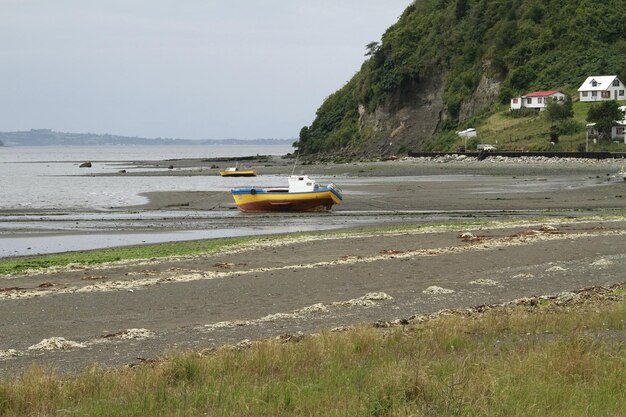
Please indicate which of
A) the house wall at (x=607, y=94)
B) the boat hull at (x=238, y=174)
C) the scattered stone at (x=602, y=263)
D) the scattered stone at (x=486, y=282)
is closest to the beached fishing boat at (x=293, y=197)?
the scattered stone at (x=602, y=263)

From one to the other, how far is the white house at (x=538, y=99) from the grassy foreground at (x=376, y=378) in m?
106

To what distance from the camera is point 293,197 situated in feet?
165

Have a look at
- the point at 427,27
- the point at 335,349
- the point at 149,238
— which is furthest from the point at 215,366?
the point at 427,27

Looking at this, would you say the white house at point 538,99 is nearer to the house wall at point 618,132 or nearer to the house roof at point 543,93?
the house roof at point 543,93

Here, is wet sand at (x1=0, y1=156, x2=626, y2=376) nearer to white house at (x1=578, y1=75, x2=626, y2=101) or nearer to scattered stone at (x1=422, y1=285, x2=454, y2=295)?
scattered stone at (x1=422, y1=285, x2=454, y2=295)

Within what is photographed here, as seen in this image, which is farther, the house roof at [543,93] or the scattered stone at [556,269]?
the house roof at [543,93]

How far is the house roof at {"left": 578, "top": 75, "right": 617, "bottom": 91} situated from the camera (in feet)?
377

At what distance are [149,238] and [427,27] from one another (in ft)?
421

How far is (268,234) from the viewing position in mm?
36938

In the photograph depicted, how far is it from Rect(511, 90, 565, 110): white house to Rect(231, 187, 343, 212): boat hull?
70613 millimetres

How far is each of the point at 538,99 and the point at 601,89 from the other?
819 cm

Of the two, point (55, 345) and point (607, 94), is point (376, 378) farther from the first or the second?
Result: point (607, 94)

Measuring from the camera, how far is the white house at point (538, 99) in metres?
115

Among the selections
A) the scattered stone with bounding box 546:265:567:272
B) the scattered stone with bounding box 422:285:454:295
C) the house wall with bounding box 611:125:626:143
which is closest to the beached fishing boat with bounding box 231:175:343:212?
the scattered stone with bounding box 546:265:567:272
